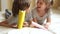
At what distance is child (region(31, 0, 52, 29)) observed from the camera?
3.09 feet

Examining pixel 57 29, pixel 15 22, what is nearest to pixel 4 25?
pixel 15 22

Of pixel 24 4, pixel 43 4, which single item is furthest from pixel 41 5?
pixel 24 4

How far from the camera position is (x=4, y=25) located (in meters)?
0.95

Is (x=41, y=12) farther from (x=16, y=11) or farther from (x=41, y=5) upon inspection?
(x=16, y=11)

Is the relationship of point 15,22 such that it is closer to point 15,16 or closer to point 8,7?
point 15,16

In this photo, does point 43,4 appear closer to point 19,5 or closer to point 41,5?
point 41,5

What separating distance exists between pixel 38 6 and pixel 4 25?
256 millimetres

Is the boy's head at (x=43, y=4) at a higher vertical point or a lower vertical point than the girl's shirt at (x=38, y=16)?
higher

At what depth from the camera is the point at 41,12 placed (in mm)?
964

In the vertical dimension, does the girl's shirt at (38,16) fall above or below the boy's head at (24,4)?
below

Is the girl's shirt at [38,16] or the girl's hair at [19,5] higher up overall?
the girl's hair at [19,5]

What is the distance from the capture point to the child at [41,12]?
3.09ft

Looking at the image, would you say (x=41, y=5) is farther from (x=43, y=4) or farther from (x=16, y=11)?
(x=16, y=11)

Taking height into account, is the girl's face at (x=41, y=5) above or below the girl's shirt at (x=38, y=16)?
above
